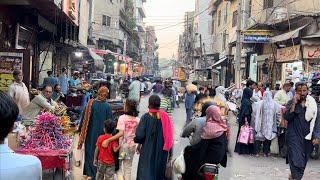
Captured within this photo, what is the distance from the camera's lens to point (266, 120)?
1208 centimetres

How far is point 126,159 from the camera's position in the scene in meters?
7.29

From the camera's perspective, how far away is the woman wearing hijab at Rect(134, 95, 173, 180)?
676 centimetres

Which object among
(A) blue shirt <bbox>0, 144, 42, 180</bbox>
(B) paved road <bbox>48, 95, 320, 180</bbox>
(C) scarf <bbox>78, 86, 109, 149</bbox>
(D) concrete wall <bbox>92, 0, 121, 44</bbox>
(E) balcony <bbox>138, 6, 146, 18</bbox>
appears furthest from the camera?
(E) balcony <bbox>138, 6, 146, 18</bbox>

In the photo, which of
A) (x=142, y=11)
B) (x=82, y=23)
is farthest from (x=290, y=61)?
(x=142, y=11)

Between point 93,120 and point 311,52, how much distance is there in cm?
1275

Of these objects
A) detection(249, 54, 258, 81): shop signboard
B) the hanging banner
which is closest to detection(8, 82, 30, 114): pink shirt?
the hanging banner

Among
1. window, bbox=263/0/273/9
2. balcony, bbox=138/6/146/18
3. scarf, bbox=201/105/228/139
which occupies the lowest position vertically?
scarf, bbox=201/105/228/139

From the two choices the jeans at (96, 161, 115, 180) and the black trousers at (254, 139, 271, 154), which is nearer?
the jeans at (96, 161, 115, 180)

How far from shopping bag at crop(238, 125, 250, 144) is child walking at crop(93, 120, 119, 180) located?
5.64 m

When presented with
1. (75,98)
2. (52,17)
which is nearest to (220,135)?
(75,98)

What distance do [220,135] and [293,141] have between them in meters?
2.07

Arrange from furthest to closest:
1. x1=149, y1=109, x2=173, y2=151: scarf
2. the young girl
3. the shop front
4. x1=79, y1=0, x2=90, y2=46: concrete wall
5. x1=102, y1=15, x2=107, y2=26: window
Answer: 1. x1=102, y1=15, x2=107, y2=26: window
2. x1=79, y1=0, x2=90, y2=46: concrete wall
3. the shop front
4. the young girl
5. x1=149, y1=109, x2=173, y2=151: scarf

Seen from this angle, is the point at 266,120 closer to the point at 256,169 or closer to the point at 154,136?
the point at 256,169

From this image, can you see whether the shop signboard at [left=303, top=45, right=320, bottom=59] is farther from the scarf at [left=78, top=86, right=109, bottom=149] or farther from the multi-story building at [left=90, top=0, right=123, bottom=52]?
the multi-story building at [left=90, top=0, right=123, bottom=52]
